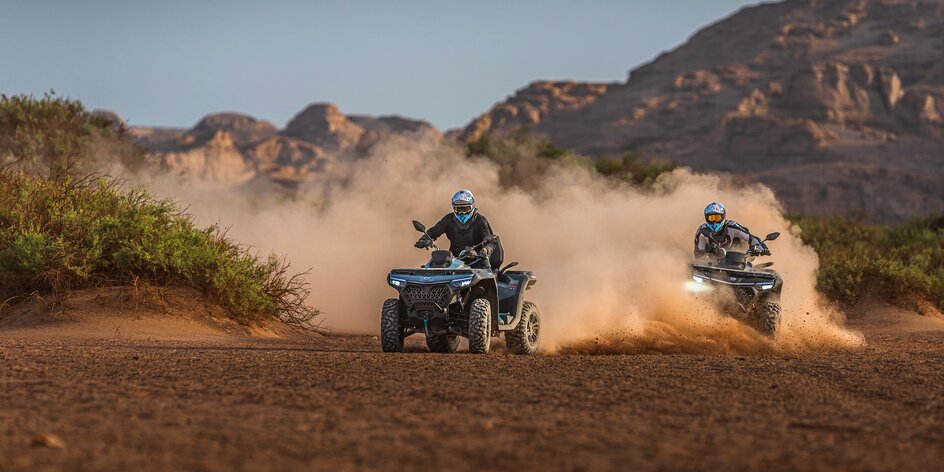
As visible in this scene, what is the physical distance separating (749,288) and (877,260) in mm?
16645

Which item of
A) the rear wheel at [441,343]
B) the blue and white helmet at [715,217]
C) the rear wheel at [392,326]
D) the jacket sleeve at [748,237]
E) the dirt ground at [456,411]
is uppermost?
the blue and white helmet at [715,217]

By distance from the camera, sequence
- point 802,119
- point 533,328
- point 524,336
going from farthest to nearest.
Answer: point 802,119 < point 533,328 < point 524,336

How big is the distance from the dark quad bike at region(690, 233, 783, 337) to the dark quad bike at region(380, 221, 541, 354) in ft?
10.8

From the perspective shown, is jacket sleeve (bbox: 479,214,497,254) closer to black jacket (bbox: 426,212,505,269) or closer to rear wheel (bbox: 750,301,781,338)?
black jacket (bbox: 426,212,505,269)

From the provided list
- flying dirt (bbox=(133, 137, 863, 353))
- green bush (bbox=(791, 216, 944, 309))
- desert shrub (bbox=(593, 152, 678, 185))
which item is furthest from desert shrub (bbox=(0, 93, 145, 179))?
green bush (bbox=(791, 216, 944, 309))

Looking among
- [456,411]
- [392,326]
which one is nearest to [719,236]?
[392,326]

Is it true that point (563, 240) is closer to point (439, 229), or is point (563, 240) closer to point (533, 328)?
point (533, 328)

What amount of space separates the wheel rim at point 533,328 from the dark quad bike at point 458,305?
1 centimetres

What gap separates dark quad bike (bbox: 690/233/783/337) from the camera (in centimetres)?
1920

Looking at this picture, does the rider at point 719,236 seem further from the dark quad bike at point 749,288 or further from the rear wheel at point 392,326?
the rear wheel at point 392,326

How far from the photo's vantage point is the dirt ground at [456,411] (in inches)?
315

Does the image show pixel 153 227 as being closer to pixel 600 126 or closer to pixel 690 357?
pixel 690 357

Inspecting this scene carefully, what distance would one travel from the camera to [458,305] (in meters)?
16.6

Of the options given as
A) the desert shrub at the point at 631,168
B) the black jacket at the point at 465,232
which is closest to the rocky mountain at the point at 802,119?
the desert shrub at the point at 631,168
